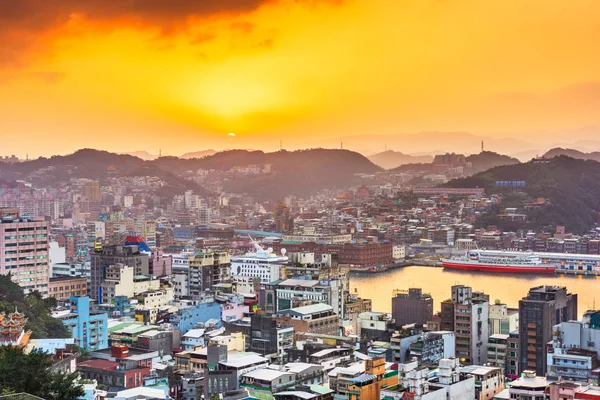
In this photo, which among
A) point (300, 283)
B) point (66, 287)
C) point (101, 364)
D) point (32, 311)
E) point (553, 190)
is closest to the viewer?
point (101, 364)

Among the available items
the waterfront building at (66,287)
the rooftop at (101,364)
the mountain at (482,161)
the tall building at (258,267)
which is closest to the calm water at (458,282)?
the tall building at (258,267)

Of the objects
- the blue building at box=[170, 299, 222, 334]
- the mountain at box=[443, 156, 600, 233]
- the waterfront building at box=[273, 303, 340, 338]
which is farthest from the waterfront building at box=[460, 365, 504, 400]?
the mountain at box=[443, 156, 600, 233]

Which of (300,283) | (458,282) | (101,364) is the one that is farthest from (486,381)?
(458,282)

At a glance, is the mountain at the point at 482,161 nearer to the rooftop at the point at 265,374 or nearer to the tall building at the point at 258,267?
the tall building at the point at 258,267

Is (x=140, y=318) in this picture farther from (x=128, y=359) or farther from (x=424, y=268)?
(x=424, y=268)

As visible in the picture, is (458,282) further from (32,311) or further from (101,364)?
(101,364)
